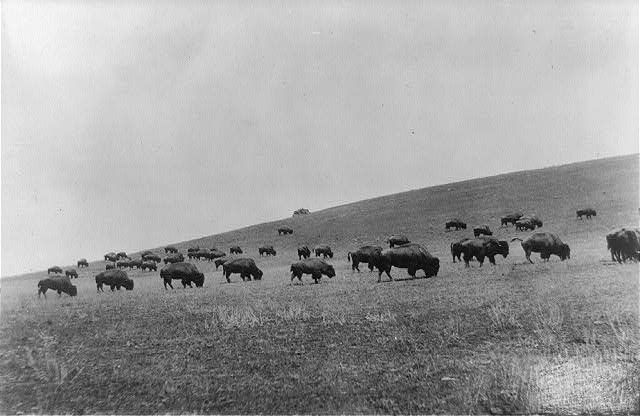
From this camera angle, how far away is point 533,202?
49.1 m

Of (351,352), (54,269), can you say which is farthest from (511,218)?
(54,269)

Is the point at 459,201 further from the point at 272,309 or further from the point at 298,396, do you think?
the point at 298,396

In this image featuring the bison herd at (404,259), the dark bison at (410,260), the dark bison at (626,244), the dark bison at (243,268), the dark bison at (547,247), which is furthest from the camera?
the dark bison at (243,268)

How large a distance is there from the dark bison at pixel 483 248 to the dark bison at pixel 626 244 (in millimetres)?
5854

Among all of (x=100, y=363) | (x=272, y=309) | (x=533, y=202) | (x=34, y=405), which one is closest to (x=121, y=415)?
(x=34, y=405)

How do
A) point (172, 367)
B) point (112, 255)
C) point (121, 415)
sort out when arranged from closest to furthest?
1. point (121, 415)
2. point (172, 367)
3. point (112, 255)

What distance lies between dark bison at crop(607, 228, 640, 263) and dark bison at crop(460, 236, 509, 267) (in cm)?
585

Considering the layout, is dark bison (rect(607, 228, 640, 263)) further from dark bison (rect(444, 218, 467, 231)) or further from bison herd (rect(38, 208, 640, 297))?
dark bison (rect(444, 218, 467, 231))

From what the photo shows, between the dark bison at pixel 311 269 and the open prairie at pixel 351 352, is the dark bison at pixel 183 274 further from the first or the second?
the open prairie at pixel 351 352

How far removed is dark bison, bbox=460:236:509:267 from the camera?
24.6 m

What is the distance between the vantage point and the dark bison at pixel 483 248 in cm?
2458

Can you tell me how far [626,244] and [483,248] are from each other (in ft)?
22.1

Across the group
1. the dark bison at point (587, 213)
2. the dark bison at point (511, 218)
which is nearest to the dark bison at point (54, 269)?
the dark bison at point (511, 218)

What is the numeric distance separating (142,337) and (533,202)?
47403 mm
